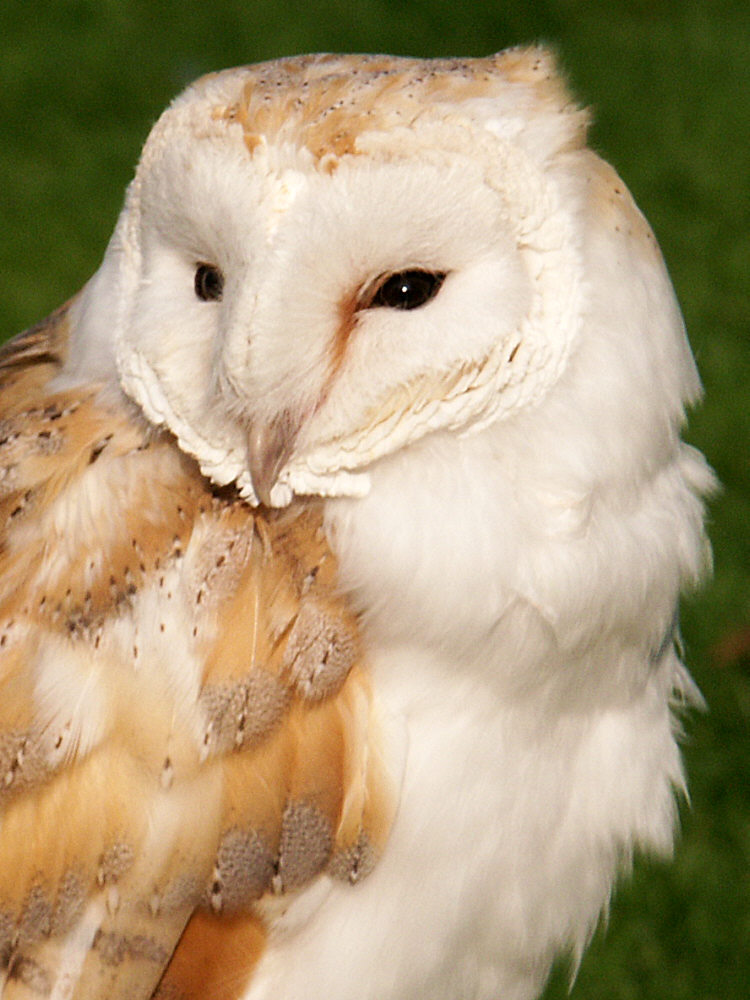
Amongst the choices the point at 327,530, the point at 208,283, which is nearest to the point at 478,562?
the point at 327,530

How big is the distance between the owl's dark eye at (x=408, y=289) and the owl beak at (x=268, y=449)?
0.13 m

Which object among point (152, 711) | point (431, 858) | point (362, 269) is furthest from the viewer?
point (431, 858)

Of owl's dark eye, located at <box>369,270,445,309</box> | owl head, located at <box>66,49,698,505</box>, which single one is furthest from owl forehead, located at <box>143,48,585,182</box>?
owl's dark eye, located at <box>369,270,445,309</box>

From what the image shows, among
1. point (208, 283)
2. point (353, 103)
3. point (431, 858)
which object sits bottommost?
point (431, 858)

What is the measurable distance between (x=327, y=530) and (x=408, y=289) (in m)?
0.27

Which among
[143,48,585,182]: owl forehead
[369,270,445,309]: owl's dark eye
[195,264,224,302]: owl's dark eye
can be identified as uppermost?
[143,48,585,182]: owl forehead

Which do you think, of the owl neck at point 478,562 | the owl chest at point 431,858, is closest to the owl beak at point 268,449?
the owl neck at point 478,562

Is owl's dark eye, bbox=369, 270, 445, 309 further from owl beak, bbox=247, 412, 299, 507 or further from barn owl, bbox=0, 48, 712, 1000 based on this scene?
owl beak, bbox=247, 412, 299, 507

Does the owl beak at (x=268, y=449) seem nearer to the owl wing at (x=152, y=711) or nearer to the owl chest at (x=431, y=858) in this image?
the owl wing at (x=152, y=711)

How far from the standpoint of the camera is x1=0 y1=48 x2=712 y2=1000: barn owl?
1.24 meters

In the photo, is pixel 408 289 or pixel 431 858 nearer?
pixel 408 289

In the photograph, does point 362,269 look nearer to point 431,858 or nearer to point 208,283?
point 208,283

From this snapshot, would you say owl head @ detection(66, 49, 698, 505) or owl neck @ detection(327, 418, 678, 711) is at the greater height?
owl head @ detection(66, 49, 698, 505)

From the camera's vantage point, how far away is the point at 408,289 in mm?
1256
